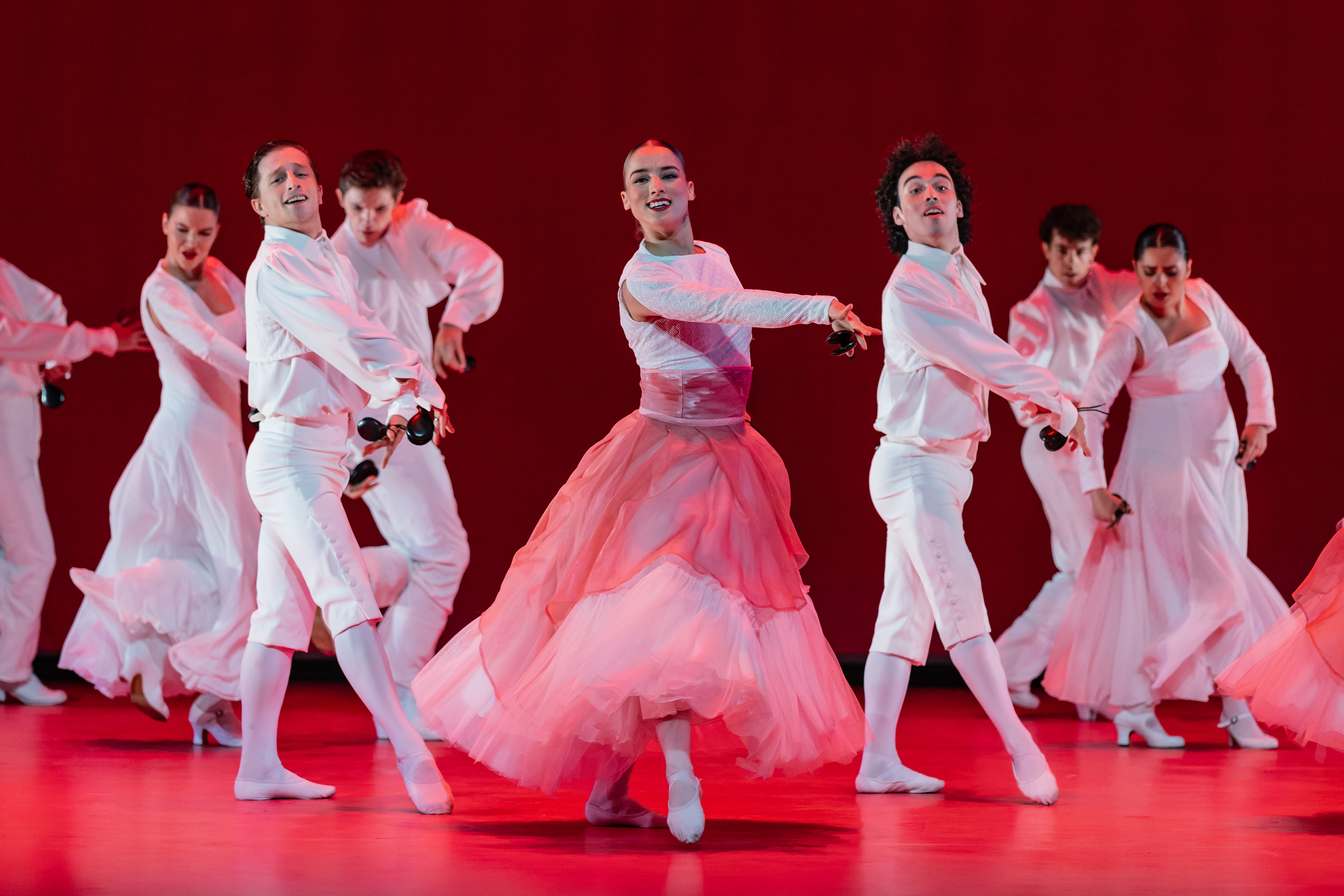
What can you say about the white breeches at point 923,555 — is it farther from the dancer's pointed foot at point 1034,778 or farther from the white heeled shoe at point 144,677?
the white heeled shoe at point 144,677

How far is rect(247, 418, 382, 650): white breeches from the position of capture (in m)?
3.56

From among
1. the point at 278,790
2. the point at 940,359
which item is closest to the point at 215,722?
the point at 278,790

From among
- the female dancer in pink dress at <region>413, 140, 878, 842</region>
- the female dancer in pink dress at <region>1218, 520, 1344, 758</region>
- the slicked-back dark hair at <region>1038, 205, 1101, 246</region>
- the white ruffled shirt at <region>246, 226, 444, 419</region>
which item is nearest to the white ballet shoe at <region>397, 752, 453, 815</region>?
the female dancer in pink dress at <region>413, 140, 878, 842</region>

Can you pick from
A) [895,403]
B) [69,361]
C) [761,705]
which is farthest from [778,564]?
[69,361]

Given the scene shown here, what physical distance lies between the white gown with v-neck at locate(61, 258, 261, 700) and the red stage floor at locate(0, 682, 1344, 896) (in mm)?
300

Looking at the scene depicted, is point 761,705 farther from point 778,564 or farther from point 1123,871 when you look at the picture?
point 1123,871

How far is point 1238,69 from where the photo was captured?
664 centimetres

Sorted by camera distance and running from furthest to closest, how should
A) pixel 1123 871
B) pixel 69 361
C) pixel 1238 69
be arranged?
pixel 1238 69
pixel 69 361
pixel 1123 871

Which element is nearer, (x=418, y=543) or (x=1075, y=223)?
(x=418, y=543)

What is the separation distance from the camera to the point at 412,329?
5285 millimetres

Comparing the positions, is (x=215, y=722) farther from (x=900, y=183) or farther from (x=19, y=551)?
(x=900, y=183)

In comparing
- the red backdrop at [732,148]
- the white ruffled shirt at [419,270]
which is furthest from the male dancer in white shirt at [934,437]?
the red backdrop at [732,148]

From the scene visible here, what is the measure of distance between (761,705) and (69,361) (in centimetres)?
361

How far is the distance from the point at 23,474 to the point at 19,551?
11.3 inches
